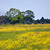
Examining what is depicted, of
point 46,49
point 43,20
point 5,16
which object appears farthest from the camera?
point 43,20

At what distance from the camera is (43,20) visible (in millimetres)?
96625

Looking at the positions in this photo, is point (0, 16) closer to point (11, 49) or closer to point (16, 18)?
point (16, 18)

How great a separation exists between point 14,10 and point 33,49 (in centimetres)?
5902

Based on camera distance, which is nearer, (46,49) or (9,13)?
(46,49)

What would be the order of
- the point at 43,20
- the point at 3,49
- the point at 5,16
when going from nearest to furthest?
the point at 3,49
the point at 5,16
the point at 43,20

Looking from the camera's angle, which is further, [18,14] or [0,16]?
[0,16]

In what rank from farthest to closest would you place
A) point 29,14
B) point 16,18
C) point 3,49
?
point 29,14 < point 16,18 < point 3,49

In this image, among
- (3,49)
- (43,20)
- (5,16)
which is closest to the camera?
(3,49)

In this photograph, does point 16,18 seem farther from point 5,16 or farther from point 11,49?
point 11,49

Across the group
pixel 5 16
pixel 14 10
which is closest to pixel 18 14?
pixel 14 10

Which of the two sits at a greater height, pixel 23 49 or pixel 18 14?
pixel 18 14

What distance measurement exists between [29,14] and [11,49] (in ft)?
249

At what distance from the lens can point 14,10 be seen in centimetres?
6481

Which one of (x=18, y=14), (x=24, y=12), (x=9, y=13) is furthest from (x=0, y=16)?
(x=24, y=12)
